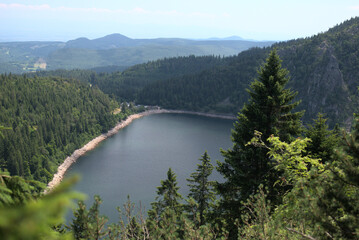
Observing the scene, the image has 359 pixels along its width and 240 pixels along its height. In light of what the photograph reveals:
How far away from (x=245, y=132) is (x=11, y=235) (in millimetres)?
19976

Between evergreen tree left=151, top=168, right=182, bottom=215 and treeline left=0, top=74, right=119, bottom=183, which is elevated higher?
evergreen tree left=151, top=168, right=182, bottom=215

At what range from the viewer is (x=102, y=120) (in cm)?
12075

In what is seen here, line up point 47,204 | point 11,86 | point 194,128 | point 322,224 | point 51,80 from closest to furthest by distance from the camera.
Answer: point 47,204
point 322,224
point 11,86
point 194,128
point 51,80

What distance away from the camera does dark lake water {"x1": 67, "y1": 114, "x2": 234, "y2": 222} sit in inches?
2501

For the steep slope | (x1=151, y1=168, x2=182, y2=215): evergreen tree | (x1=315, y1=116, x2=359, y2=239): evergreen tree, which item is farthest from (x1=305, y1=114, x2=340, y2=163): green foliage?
the steep slope

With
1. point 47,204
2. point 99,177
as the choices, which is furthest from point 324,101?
point 47,204

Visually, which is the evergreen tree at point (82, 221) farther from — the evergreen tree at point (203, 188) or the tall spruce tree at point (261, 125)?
the evergreen tree at point (203, 188)

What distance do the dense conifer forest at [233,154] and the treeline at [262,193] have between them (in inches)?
1.2

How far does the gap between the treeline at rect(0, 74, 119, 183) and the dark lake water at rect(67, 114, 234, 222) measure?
7.83m

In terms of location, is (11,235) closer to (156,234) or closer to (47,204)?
(47,204)

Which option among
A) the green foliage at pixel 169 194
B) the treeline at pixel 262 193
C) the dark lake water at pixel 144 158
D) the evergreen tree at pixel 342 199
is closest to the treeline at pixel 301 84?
the dark lake water at pixel 144 158

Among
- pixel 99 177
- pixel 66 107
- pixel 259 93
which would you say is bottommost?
pixel 99 177

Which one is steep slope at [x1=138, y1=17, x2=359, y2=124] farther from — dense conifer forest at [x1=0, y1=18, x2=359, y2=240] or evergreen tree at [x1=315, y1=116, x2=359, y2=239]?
evergreen tree at [x1=315, y1=116, x2=359, y2=239]

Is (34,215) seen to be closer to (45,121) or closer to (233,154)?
(233,154)
